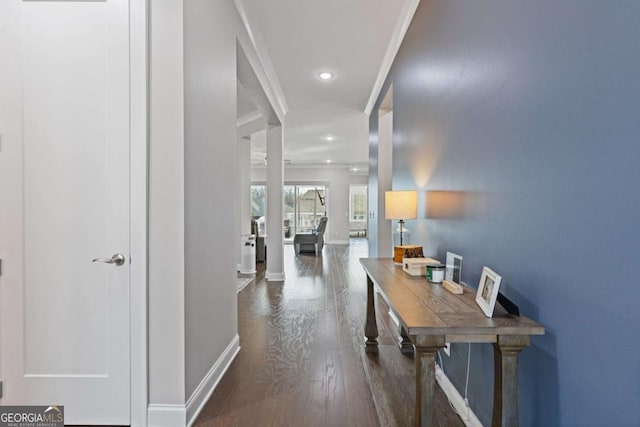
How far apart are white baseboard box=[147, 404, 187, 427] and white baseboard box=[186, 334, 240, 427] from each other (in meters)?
0.04

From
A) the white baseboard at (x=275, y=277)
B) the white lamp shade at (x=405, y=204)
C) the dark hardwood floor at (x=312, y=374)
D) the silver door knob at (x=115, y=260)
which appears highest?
the white lamp shade at (x=405, y=204)

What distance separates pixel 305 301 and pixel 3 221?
10.1ft

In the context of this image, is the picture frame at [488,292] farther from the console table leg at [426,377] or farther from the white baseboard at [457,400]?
the white baseboard at [457,400]

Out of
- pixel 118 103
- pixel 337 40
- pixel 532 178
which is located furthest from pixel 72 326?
pixel 337 40

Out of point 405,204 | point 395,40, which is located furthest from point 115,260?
point 395,40

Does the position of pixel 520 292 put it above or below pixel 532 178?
below

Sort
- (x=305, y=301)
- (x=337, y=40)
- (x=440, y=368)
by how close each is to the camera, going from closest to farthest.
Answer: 1. (x=440, y=368)
2. (x=337, y=40)
3. (x=305, y=301)

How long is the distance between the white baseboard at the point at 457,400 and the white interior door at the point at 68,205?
1804 mm

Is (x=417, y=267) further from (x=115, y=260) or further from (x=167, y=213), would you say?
(x=115, y=260)

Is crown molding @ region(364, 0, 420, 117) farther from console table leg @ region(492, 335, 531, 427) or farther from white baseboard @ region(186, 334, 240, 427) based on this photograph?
white baseboard @ region(186, 334, 240, 427)

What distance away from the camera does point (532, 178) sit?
1.21m

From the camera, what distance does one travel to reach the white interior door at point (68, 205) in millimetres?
1717

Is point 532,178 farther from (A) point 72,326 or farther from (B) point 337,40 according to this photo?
(B) point 337,40

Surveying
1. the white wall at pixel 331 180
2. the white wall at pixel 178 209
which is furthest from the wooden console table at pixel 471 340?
the white wall at pixel 331 180
